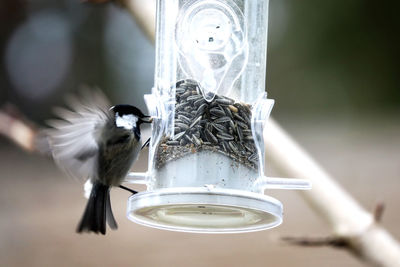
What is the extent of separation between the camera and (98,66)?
368 inches

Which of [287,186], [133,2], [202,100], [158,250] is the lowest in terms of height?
[158,250]

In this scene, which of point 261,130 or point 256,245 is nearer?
point 261,130

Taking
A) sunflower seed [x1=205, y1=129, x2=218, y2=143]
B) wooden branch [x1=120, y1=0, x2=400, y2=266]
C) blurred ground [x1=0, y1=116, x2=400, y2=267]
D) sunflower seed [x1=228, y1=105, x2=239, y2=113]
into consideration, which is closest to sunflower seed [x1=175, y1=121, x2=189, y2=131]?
sunflower seed [x1=205, y1=129, x2=218, y2=143]

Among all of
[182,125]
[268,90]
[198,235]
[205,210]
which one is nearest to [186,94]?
[182,125]

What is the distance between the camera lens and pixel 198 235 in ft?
21.7

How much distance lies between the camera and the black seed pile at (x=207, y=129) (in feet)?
11.0

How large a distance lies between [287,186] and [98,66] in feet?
20.9

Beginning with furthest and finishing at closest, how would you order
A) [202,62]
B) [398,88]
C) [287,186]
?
1. [398,88]
2. [202,62]
3. [287,186]

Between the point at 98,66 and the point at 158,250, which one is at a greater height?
the point at 98,66

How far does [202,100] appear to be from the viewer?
3406 millimetres

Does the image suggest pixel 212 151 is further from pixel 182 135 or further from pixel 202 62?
pixel 202 62

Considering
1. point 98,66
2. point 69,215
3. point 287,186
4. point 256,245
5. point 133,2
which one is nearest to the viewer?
point 287,186

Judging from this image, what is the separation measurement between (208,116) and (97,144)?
52 cm

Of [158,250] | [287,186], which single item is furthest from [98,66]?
[287,186]
